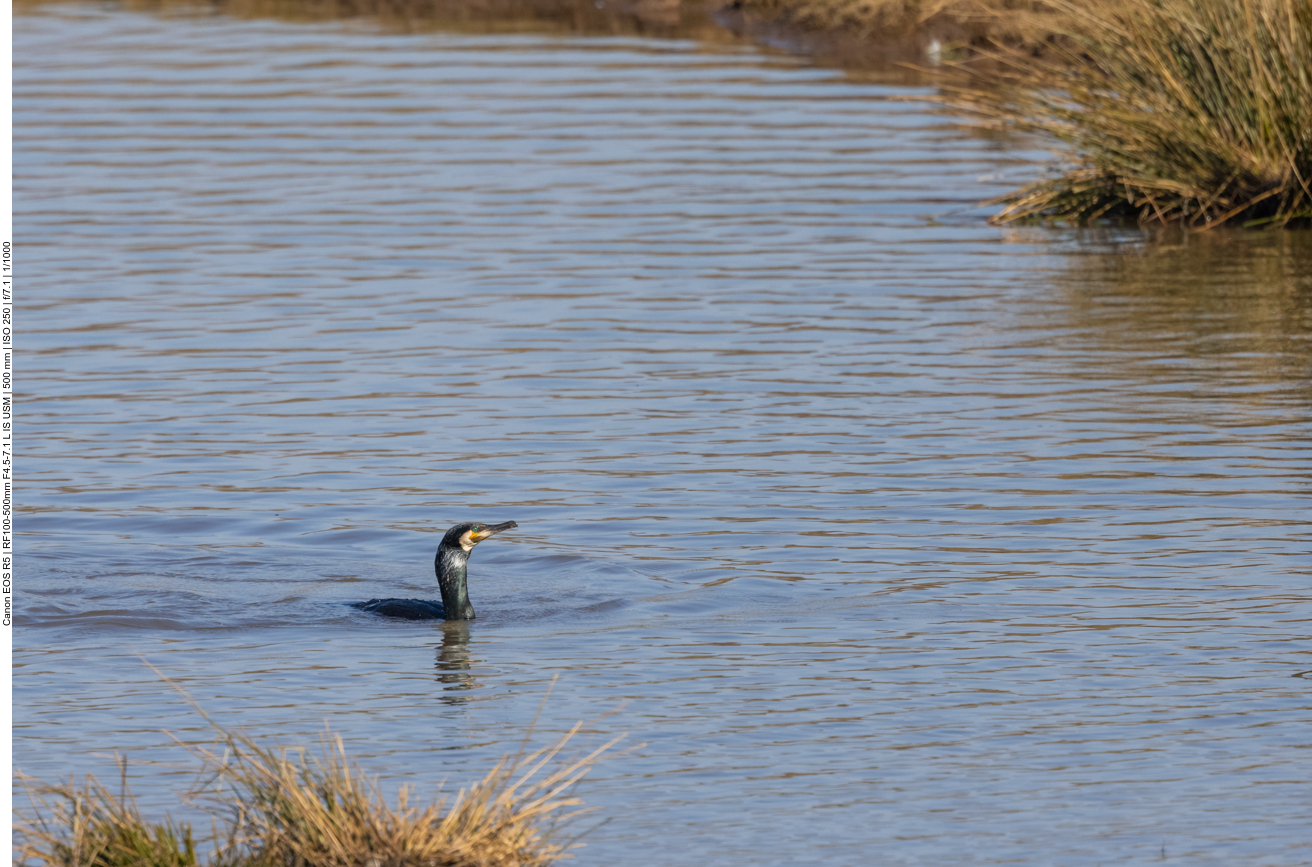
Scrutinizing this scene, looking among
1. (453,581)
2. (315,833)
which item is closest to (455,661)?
(453,581)

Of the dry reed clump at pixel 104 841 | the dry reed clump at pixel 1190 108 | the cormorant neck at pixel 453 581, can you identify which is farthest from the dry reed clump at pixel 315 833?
the dry reed clump at pixel 1190 108

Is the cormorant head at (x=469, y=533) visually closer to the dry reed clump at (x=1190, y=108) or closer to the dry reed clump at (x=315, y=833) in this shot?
the dry reed clump at (x=315, y=833)

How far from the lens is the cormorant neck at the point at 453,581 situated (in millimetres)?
9922

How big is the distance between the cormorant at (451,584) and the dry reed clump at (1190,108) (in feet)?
32.2

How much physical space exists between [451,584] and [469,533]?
0.77ft

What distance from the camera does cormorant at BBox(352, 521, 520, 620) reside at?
9938 millimetres

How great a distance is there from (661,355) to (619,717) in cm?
725

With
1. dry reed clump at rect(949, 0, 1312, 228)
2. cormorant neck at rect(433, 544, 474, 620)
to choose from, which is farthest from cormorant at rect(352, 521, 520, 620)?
dry reed clump at rect(949, 0, 1312, 228)

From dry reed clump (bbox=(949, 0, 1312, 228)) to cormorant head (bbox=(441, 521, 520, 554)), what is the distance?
9779 millimetres

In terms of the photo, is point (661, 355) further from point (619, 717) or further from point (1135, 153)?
point (619, 717)

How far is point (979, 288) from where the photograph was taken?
57.5ft

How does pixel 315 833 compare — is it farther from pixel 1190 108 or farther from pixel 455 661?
pixel 1190 108

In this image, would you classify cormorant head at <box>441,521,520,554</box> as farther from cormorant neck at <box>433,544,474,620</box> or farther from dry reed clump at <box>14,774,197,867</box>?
dry reed clump at <box>14,774,197,867</box>

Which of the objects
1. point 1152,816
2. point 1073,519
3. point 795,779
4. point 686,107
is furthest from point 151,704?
point 686,107
